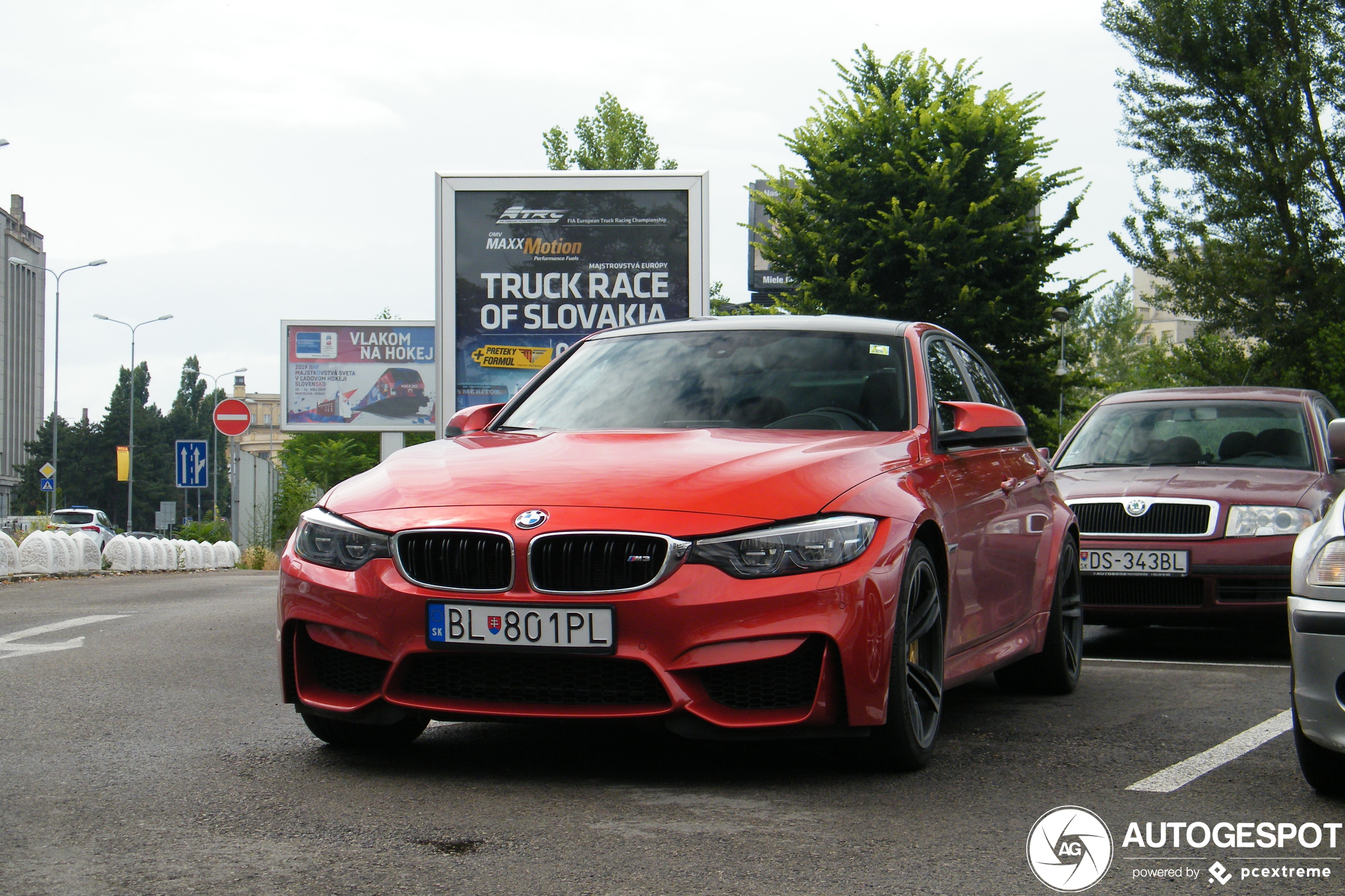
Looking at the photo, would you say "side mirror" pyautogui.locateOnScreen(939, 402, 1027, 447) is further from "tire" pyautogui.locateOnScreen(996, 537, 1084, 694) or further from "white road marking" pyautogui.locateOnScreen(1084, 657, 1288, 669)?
"white road marking" pyautogui.locateOnScreen(1084, 657, 1288, 669)

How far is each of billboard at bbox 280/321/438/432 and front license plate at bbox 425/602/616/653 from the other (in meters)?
46.0

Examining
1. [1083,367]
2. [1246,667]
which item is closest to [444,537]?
[1246,667]

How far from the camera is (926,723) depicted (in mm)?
4809

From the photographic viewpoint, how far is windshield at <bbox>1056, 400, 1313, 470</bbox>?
939 cm

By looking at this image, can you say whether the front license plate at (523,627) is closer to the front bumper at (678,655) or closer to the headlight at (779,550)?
the front bumper at (678,655)

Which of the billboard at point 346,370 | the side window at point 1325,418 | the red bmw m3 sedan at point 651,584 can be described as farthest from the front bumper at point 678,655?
the billboard at point 346,370

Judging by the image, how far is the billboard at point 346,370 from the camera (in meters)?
49.8

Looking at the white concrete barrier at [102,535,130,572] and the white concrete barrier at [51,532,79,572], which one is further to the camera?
the white concrete barrier at [102,535,130,572]

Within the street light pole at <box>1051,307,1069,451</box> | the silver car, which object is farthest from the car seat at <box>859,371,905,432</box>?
the street light pole at <box>1051,307,1069,451</box>

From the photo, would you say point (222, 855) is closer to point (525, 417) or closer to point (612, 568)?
point (612, 568)

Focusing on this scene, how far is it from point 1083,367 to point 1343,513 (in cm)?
3007

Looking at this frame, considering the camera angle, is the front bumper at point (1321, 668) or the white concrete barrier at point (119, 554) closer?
the front bumper at point (1321, 668)

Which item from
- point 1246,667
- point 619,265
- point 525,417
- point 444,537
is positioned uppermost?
point 619,265

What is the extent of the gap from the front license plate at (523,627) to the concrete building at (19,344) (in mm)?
113589
